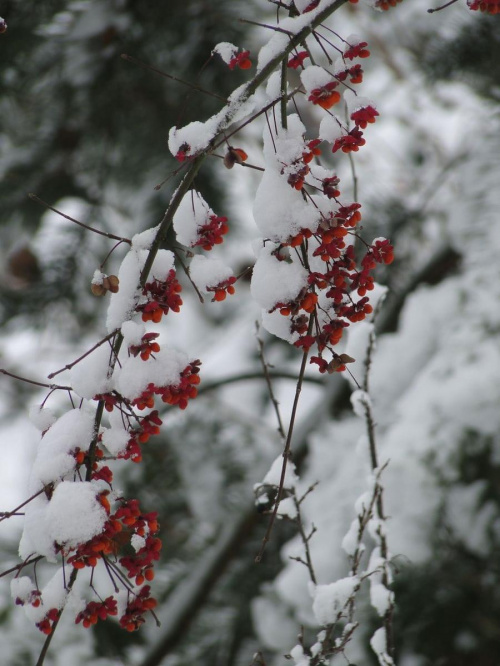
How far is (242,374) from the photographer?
2066 mm

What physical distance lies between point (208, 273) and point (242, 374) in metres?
1.43

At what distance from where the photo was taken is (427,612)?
1399mm

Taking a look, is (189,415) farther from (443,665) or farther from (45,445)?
(45,445)

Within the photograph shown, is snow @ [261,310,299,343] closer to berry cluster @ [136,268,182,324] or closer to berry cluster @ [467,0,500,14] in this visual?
berry cluster @ [136,268,182,324]

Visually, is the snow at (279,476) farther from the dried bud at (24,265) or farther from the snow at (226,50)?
the dried bud at (24,265)

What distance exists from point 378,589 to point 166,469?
1.33m

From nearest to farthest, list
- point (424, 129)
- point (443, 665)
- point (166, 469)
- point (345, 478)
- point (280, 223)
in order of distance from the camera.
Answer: point (280, 223) < point (443, 665) < point (345, 478) < point (166, 469) < point (424, 129)

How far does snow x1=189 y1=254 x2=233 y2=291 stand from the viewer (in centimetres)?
65

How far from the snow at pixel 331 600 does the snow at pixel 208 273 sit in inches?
17.3

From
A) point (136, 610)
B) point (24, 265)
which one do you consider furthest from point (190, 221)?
point (24, 265)

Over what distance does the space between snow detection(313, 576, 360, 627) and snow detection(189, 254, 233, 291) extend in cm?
44

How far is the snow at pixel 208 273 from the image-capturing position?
65 centimetres

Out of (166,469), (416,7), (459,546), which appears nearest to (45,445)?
(459,546)

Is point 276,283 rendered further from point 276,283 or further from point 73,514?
point 73,514
